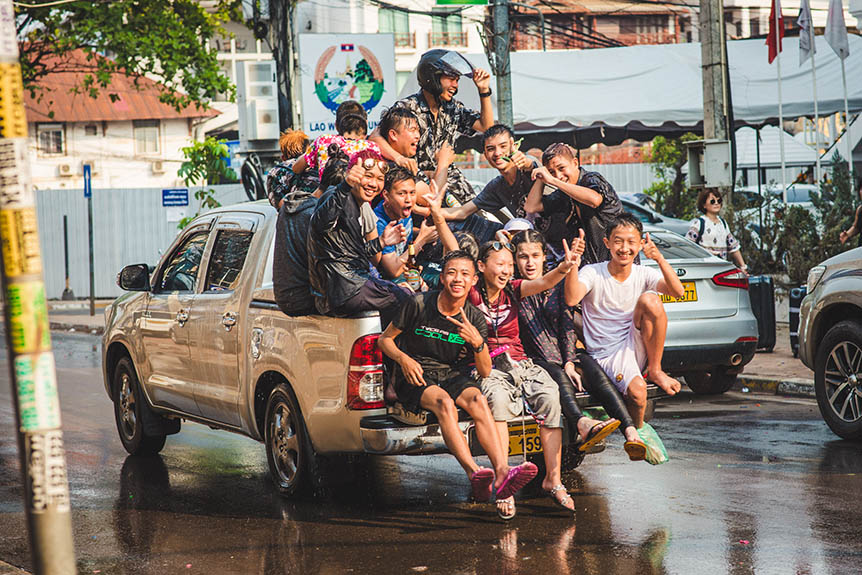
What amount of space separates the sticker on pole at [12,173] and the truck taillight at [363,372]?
328 centimetres

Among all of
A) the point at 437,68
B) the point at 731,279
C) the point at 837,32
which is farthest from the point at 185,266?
the point at 837,32

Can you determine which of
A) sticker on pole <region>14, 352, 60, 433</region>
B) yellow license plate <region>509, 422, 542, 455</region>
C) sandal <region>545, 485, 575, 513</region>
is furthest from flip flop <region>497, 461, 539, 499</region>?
sticker on pole <region>14, 352, 60, 433</region>

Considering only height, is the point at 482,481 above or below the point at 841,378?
below

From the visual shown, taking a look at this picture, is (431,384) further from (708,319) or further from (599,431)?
(708,319)

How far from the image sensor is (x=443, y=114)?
336 inches

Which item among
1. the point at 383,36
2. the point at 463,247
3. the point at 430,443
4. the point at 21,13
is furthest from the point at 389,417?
the point at 21,13

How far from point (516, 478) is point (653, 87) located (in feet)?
56.3

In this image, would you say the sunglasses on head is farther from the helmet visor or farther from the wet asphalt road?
the wet asphalt road

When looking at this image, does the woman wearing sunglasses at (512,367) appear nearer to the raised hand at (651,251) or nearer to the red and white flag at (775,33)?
the raised hand at (651,251)

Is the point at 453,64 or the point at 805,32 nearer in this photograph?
the point at 453,64

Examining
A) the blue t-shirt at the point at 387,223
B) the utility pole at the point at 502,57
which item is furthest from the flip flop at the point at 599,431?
the utility pole at the point at 502,57

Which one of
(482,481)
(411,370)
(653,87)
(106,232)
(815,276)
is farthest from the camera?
(106,232)

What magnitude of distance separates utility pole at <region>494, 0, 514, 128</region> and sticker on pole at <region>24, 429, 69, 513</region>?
1479 centimetres

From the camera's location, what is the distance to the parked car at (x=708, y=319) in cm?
1045
